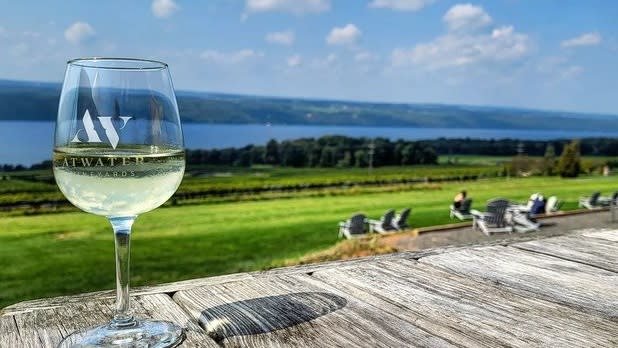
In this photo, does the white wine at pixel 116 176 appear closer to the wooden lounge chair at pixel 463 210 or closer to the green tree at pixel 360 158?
the wooden lounge chair at pixel 463 210

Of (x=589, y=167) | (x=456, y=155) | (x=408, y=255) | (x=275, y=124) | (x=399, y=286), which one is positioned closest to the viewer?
(x=399, y=286)

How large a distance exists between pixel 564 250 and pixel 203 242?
37.9m

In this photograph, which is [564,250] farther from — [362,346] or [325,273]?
[362,346]

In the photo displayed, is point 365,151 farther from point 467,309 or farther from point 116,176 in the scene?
point 116,176

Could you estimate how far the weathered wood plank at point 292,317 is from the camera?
0.88 metres

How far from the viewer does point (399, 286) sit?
116 cm

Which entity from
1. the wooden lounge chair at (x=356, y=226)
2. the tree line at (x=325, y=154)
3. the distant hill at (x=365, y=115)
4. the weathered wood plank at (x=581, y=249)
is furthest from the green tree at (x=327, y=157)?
the weathered wood plank at (x=581, y=249)

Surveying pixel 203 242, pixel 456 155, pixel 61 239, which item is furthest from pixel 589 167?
pixel 61 239

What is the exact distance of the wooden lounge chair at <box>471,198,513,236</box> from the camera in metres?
21.1

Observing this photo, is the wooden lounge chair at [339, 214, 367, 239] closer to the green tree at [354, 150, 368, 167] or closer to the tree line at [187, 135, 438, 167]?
the tree line at [187, 135, 438, 167]

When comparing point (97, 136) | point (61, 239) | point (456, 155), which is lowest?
point (61, 239)

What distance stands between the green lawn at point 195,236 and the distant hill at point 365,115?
45.8 m

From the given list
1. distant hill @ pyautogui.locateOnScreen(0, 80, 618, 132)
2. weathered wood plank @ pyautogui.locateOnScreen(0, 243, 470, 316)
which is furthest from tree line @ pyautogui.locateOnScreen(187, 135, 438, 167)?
weathered wood plank @ pyautogui.locateOnScreen(0, 243, 470, 316)

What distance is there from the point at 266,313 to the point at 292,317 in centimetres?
5
